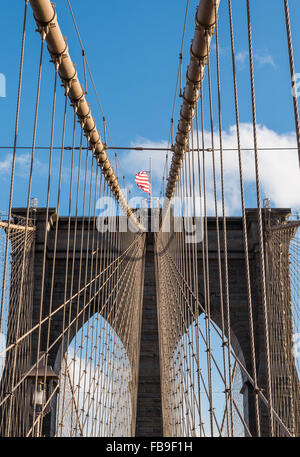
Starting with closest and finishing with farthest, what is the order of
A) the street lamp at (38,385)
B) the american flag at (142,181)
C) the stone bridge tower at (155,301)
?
the street lamp at (38,385), the stone bridge tower at (155,301), the american flag at (142,181)

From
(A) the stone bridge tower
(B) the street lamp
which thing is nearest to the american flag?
(A) the stone bridge tower

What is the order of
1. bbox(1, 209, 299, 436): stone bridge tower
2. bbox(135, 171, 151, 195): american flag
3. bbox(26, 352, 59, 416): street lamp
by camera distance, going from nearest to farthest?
bbox(26, 352, 59, 416): street lamp
bbox(1, 209, 299, 436): stone bridge tower
bbox(135, 171, 151, 195): american flag

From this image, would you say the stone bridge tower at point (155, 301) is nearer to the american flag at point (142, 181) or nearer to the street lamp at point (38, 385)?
the american flag at point (142, 181)

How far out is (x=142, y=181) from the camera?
16.5m

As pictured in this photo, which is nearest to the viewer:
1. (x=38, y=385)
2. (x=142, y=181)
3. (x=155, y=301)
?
(x=38, y=385)

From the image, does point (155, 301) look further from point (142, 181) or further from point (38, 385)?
point (38, 385)

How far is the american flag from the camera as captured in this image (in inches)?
648

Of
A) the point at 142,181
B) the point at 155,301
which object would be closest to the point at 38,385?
the point at 142,181

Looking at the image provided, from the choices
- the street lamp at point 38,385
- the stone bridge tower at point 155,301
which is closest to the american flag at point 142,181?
the stone bridge tower at point 155,301

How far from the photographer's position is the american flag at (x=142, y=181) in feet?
54.0

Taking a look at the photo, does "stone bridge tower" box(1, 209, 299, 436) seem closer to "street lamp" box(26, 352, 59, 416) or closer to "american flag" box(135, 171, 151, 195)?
"american flag" box(135, 171, 151, 195)

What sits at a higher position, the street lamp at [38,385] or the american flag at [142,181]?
the american flag at [142,181]

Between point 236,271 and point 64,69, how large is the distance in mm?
12538

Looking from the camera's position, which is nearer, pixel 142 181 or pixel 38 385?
pixel 38 385
